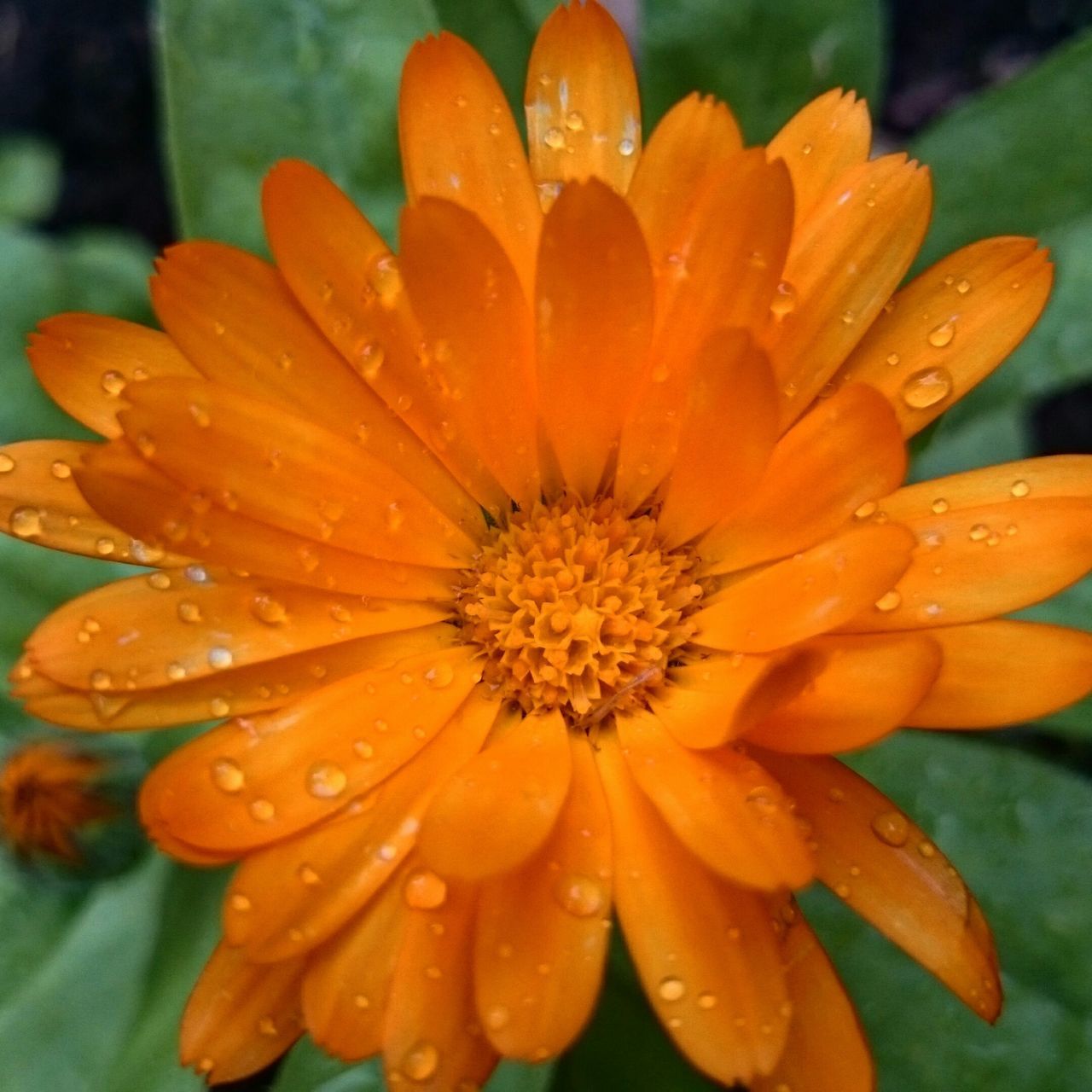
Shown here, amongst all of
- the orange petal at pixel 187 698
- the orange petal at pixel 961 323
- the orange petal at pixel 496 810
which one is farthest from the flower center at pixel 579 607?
the orange petal at pixel 961 323

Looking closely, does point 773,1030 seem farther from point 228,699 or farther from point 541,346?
point 541,346

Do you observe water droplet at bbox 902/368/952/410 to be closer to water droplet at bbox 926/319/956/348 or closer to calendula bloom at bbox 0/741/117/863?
water droplet at bbox 926/319/956/348

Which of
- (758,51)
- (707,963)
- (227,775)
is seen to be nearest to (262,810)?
(227,775)

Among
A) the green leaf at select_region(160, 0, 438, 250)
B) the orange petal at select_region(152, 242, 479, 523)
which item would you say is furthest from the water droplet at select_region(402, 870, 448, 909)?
the green leaf at select_region(160, 0, 438, 250)

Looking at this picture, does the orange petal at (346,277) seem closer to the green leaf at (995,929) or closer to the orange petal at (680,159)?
the orange petal at (680,159)

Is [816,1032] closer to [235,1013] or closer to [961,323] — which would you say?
[235,1013]

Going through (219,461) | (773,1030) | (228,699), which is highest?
(219,461)

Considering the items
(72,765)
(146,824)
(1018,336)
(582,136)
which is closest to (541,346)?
(582,136)

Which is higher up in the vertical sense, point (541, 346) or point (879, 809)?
point (541, 346)
